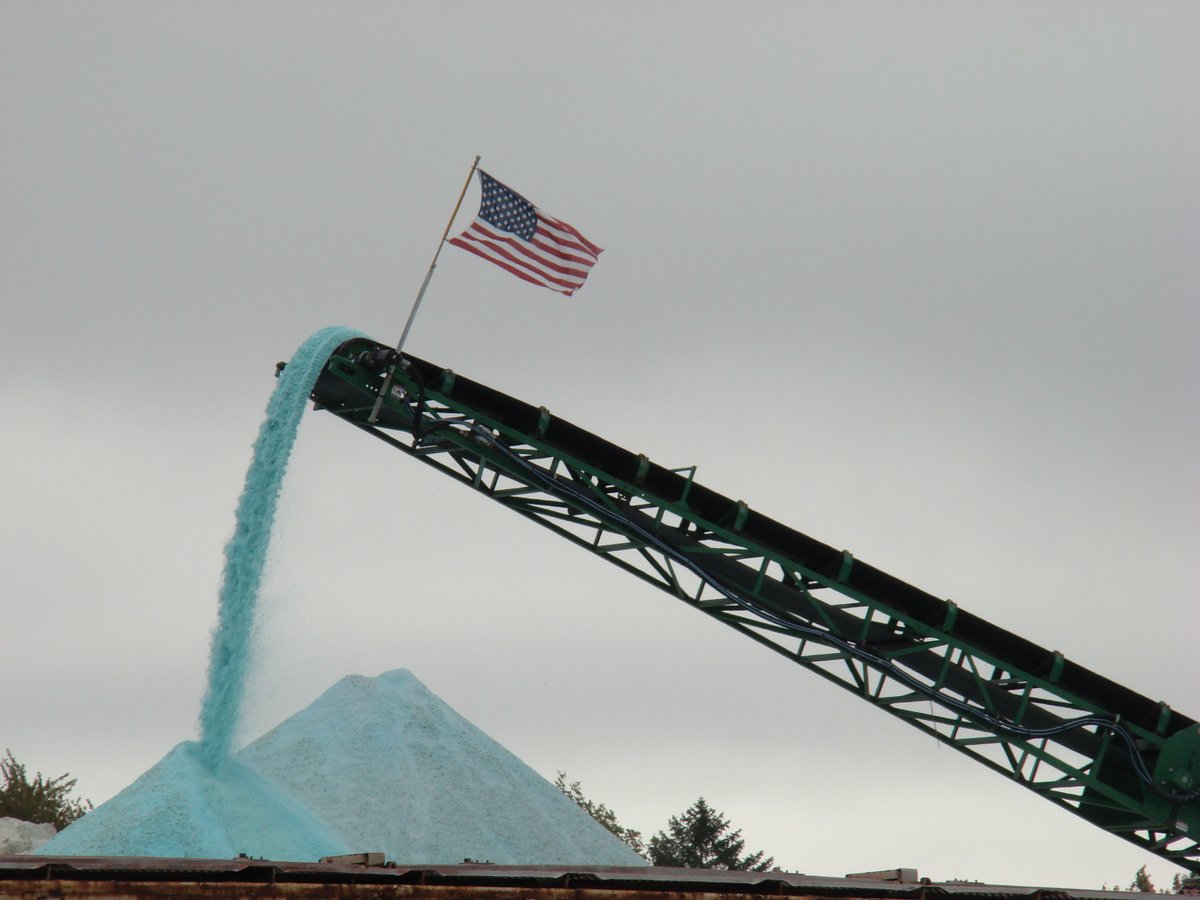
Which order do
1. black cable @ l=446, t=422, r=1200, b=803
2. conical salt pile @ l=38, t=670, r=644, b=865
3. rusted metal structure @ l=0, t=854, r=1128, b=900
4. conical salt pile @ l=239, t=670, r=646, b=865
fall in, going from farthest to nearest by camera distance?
conical salt pile @ l=239, t=670, r=646, b=865, conical salt pile @ l=38, t=670, r=644, b=865, black cable @ l=446, t=422, r=1200, b=803, rusted metal structure @ l=0, t=854, r=1128, b=900

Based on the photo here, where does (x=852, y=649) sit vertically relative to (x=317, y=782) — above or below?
above

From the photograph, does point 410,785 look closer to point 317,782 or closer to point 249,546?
point 317,782

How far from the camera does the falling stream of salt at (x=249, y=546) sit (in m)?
17.0

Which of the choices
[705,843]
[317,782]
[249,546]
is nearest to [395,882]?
[249,546]

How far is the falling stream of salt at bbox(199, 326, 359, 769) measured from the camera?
16953mm

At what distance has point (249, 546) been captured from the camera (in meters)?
17.2

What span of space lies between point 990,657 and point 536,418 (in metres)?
6.41

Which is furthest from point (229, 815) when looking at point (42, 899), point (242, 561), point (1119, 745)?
point (1119, 745)

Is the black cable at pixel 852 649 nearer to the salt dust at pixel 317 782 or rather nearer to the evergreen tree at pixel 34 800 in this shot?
the salt dust at pixel 317 782

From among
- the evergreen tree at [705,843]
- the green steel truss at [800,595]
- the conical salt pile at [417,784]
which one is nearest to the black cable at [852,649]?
the green steel truss at [800,595]

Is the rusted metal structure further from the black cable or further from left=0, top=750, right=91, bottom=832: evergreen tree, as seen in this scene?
left=0, top=750, right=91, bottom=832: evergreen tree

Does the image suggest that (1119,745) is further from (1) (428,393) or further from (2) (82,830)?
(2) (82,830)

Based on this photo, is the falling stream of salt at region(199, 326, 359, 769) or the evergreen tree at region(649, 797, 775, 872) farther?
the evergreen tree at region(649, 797, 775, 872)

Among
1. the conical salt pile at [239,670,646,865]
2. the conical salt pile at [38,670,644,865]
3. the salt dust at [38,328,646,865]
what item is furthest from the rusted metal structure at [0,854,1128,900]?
the conical salt pile at [239,670,646,865]
